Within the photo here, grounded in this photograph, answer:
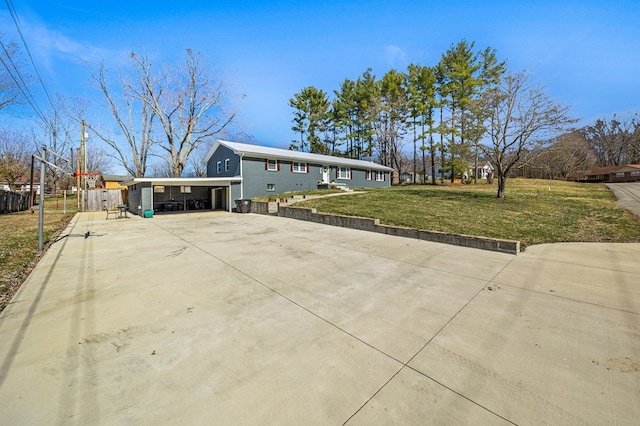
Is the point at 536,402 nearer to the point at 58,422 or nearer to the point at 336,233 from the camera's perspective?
the point at 58,422

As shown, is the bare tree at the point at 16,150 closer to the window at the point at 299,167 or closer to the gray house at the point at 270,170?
the gray house at the point at 270,170

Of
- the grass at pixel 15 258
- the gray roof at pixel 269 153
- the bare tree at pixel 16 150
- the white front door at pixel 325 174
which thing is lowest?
the grass at pixel 15 258

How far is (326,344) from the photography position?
2.53m

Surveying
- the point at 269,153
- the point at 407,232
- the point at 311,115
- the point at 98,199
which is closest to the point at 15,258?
the point at 407,232

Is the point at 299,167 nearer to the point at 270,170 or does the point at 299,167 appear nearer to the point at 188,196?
the point at 270,170

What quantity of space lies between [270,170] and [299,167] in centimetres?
263

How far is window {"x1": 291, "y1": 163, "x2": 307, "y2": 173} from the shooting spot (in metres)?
19.9

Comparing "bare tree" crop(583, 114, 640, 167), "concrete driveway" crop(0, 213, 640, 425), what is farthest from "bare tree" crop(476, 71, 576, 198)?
"bare tree" crop(583, 114, 640, 167)

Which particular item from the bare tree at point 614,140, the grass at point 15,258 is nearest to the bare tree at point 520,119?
the grass at point 15,258

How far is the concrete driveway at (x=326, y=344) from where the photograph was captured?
69.9 inches

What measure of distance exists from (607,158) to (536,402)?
65.4m

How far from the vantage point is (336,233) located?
8633mm

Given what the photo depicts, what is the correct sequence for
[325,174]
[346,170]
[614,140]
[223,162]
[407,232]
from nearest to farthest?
[407,232] < [223,162] < [325,174] < [346,170] < [614,140]

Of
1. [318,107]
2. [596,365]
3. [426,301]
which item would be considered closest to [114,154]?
[318,107]
